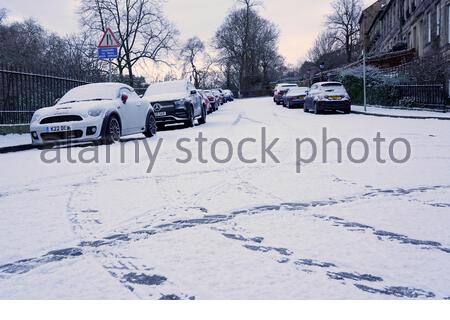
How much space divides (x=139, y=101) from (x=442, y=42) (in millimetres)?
23920

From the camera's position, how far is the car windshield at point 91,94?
1127 centimetres

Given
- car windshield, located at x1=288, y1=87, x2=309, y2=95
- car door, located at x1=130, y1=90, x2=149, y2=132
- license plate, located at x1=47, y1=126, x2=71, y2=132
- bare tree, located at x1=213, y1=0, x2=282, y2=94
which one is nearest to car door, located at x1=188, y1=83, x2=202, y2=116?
car door, located at x1=130, y1=90, x2=149, y2=132

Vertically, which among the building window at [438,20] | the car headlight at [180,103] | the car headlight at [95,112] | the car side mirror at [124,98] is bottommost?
the car headlight at [95,112]

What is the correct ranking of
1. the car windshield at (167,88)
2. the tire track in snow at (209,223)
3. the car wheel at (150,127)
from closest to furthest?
1. the tire track in snow at (209,223)
2. the car wheel at (150,127)
3. the car windshield at (167,88)

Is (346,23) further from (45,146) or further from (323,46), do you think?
(45,146)

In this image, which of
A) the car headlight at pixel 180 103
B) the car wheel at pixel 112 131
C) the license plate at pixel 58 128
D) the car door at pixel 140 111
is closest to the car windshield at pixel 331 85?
the car headlight at pixel 180 103

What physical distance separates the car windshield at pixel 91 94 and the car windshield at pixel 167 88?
4897 mm

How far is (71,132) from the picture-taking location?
33.3 ft

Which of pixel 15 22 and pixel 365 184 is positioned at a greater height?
pixel 15 22

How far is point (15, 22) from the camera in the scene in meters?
55.0

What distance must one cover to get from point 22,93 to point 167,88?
16.4ft

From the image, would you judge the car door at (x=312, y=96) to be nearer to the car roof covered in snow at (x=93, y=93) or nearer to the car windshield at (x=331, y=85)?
the car windshield at (x=331, y=85)
